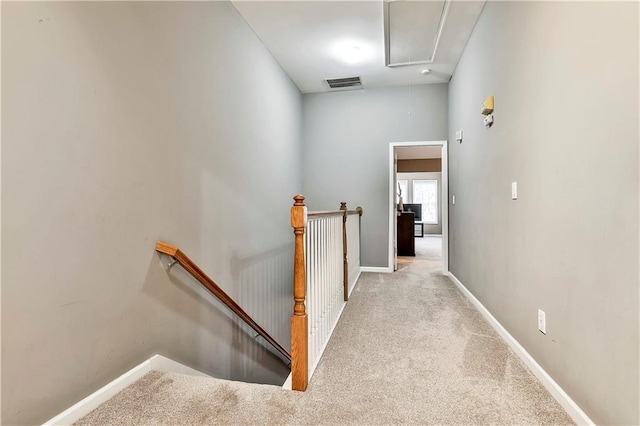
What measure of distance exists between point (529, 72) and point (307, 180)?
3.48 meters

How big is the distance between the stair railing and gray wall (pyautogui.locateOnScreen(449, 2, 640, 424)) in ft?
4.27

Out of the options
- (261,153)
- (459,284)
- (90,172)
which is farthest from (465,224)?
(90,172)

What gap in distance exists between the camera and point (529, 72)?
190 cm

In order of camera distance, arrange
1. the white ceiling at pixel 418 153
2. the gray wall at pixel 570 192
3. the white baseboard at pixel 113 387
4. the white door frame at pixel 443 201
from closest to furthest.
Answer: the gray wall at pixel 570 192
the white baseboard at pixel 113 387
the white door frame at pixel 443 201
the white ceiling at pixel 418 153

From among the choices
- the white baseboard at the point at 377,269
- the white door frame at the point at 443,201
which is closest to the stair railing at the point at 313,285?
the white baseboard at the point at 377,269

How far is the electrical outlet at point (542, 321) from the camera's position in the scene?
171cm

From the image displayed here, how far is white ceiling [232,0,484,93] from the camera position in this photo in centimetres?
284

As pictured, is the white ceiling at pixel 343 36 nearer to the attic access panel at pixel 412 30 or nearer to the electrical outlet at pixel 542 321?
the attic access panel at pixel 412 30

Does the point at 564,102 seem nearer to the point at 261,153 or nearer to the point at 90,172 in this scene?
the point at 90,172

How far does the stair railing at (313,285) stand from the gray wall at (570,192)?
1303 millimetres

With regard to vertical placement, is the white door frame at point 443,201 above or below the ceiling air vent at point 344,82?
below

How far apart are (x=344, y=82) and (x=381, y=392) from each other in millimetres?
4095

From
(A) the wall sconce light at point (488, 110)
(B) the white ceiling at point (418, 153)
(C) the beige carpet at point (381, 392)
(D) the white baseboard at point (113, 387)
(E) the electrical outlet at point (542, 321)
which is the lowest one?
(C) the beige carpet at point (381, 392)

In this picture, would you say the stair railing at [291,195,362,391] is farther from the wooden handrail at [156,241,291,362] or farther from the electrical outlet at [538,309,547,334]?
the electrical outlet at [538,309,547,334]
